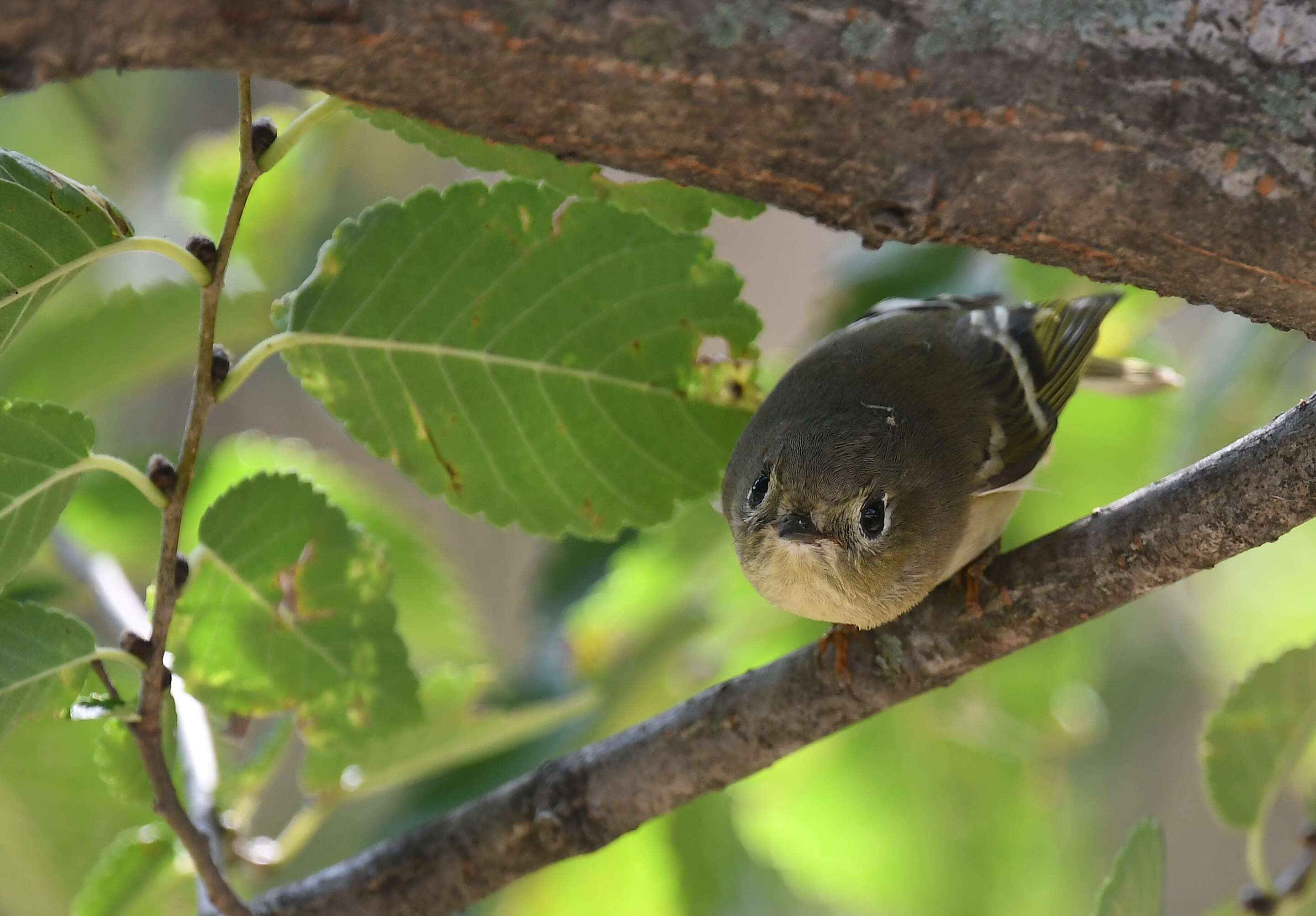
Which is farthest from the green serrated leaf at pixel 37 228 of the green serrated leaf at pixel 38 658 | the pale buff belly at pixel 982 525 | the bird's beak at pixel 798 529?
the pale buff belly at pixel 982 525

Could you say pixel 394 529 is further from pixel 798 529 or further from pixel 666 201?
pixel 666 201

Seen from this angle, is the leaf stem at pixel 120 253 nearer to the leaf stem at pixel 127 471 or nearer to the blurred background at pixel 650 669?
the leaf stem at pixel 127 471

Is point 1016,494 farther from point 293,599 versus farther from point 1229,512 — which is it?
point 293,599

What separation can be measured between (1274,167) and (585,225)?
857 mm

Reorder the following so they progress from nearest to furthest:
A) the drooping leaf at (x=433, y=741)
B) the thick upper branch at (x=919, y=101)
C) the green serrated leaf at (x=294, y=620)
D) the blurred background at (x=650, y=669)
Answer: the thick upper branch at (x=919, y=101) < the green serrated leaf at (x=294, y=620) < the drooping leaf at (x=433, y=741) < the blurred background at (x=650, y=669)

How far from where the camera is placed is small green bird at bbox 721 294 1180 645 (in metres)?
1.94

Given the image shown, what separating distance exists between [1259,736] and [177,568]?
161 centimetres

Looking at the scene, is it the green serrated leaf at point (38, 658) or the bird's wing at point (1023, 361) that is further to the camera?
the bird's wing at point (1023, 361)

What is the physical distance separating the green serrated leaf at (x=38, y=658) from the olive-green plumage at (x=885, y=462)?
3.50 ft

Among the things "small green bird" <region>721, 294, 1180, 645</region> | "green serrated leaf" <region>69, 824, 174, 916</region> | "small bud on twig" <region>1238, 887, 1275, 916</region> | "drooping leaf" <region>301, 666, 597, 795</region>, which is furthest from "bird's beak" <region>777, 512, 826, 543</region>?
"green serrated leaf" <region>69, 824, 174, 916</region>

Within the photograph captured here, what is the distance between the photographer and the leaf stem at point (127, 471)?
54.2 inches

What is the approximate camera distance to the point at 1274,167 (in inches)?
44.6

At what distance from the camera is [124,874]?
1.79 m

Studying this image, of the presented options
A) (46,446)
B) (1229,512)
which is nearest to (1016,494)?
(1229,512)
